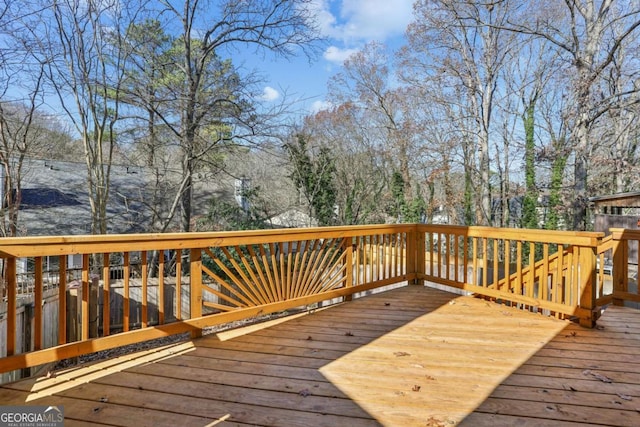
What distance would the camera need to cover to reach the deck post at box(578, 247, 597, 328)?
10.7ft

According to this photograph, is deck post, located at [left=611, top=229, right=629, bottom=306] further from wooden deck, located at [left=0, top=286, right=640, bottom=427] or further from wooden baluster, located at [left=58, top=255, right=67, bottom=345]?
wooden baluster, located at [left=58, top=255, right=67, bottom=345]

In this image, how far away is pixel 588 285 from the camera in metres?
3.31

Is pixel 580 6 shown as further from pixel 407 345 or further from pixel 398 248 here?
pixel 407 345

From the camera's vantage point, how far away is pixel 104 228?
741 cm

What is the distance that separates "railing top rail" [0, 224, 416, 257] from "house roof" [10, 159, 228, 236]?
17.1ft

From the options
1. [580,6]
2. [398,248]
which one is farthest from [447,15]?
[398,248]

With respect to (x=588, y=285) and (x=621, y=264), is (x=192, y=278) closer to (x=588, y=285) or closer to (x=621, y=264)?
(x=588, y=285)

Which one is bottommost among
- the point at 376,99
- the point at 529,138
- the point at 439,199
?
the point at 439,199

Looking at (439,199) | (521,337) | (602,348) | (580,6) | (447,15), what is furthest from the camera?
(439,199)

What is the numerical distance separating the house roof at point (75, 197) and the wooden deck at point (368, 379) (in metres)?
6.06

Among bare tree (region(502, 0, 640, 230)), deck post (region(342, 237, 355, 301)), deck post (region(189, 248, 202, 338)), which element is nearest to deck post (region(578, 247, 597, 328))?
deck post (region(342, 237, 355, 301))

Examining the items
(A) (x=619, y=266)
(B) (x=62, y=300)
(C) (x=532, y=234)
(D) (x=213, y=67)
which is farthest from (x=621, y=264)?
(D) (x=213, y=67)

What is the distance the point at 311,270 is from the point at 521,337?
2.16 m

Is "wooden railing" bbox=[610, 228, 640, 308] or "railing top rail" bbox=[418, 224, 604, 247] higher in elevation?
"railing top rail" bbox=[418, 224, 604, 247]
